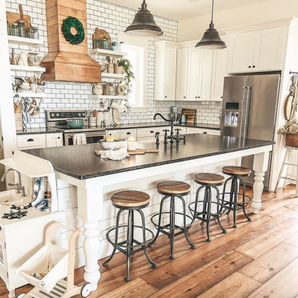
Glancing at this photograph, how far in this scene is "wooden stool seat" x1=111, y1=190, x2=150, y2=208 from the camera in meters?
2.24

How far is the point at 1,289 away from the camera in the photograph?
2.12m

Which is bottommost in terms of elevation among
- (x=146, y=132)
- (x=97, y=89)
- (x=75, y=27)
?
(x=146, y=132)

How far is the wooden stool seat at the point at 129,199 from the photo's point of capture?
2.24 meters

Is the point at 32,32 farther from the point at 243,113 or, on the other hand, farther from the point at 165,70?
the point at 243,113

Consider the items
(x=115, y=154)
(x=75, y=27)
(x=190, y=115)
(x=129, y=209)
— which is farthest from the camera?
(x=190, y=115)

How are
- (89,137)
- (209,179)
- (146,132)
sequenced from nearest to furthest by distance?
(209,179) → (89,137) → (146,132)

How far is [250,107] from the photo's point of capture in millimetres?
4582

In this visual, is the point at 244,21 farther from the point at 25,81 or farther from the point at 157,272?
the point at 157,272

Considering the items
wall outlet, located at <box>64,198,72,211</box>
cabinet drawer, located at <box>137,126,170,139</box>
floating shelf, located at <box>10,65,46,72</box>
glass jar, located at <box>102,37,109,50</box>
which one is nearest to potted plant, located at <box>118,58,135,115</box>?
glass jar, located at <box>102,37,109,50</box>

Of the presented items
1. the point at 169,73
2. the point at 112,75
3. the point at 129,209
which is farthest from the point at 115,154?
the point at 169,73

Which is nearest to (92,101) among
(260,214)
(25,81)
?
(25,81)

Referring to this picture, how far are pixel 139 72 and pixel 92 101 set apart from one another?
1372 mm

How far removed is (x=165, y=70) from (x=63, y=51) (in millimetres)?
2390

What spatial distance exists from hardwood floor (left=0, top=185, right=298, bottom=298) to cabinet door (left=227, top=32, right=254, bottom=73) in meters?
2.67
